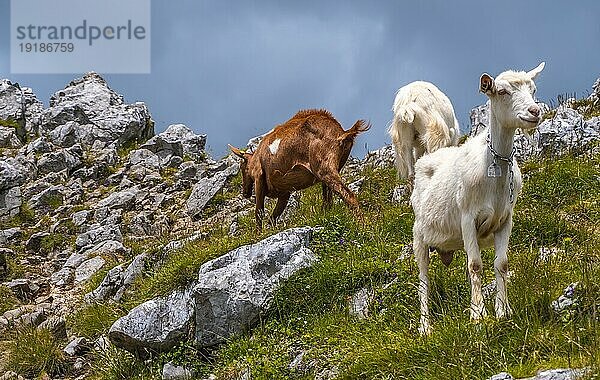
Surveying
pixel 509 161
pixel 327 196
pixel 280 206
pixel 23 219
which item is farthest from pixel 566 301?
pixel 23 219

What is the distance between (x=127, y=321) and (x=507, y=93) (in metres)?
6.08

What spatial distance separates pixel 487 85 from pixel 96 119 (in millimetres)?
23034

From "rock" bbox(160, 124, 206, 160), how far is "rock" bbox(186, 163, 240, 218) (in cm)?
518

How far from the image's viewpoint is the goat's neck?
664 centimetres

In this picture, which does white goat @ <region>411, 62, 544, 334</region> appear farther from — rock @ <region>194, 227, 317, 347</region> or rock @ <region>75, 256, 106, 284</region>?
rock @ <region>75, 256, 106, 284</region>

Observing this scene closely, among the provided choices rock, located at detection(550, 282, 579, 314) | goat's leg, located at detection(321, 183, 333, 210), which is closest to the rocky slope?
rock, located at detection(550, 282, 579, 314)

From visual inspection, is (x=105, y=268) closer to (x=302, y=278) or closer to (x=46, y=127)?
(x=302, y=278)

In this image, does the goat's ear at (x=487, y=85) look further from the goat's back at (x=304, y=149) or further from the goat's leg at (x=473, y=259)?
the goat's back at (x=304, y=149)

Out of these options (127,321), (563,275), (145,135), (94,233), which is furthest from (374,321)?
(145,135)

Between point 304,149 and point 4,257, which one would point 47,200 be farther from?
point 304,149

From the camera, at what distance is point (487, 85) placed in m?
6.39

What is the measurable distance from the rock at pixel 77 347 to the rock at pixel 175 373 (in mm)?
2619

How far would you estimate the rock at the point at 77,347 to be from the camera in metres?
11.2

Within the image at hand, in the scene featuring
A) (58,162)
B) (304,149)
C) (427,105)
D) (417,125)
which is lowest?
(58,162)
